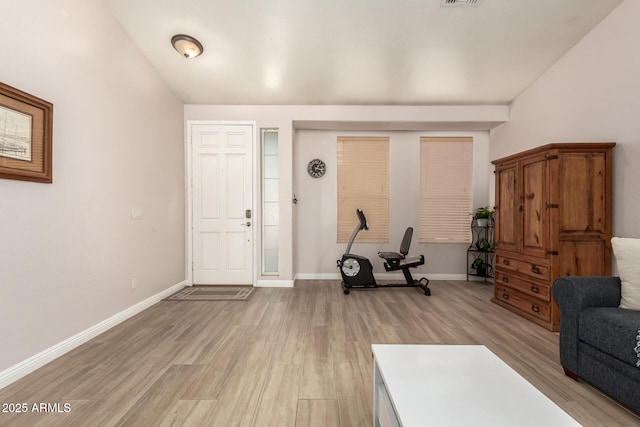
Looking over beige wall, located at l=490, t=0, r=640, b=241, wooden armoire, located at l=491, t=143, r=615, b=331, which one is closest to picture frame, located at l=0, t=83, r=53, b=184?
wooden armoire, located at l=491, t=143, r=615, b=331

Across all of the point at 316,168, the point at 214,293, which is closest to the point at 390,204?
the point at 316,168

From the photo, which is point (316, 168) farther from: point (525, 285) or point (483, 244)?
point (525, 285)

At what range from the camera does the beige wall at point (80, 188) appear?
206 centimetres

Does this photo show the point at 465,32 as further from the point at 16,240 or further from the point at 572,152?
the point at 16,240

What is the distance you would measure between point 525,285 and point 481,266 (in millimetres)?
1698

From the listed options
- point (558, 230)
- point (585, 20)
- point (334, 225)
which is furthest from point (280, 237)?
point (585, 20)

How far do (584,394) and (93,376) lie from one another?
3.32 m

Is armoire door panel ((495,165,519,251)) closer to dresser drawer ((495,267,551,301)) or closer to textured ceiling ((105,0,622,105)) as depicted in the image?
dresser drawer ((495,267,551,301))

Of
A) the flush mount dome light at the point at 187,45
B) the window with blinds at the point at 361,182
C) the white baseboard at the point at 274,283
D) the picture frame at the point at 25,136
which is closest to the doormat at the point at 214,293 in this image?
the white baseboard at the point at 274,283

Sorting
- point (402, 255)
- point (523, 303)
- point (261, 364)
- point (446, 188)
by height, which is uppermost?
point (446, 188)

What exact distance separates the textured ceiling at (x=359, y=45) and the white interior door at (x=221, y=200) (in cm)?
62

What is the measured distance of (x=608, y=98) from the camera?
2.86 metres

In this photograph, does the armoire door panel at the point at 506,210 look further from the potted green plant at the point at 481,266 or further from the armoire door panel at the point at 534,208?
the potted green plant at the point at 481,266

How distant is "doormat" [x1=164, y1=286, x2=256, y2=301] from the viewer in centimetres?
391
